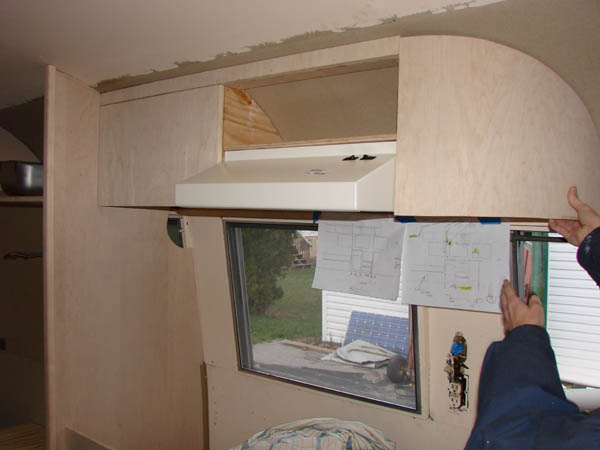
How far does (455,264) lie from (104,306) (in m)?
1.23

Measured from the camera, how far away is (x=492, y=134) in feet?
3.01

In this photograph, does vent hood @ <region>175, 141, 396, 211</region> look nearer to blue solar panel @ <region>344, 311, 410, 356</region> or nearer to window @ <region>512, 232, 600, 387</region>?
window @ <region>512, 232, 600, 387</region>

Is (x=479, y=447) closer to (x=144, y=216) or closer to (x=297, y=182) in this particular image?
(x=297, y=182)

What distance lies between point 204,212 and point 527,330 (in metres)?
1.33

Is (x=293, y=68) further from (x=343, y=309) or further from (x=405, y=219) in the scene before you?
(x=343, y=309)

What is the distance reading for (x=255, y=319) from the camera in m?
1.95

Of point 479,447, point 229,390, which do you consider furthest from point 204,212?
point 479,447

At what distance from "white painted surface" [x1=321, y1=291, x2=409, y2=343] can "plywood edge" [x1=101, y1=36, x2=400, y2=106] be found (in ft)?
2.89

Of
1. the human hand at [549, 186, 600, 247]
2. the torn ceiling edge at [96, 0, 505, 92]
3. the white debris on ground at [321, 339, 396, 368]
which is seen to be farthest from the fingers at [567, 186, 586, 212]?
the white debris on ground at [321, 339, 396, 368]

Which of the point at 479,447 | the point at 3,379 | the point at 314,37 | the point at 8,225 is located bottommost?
the point at 3,379

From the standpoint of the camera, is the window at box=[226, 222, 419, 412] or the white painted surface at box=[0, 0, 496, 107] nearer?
the white painted surface at box=[0, 0, 496, 107]

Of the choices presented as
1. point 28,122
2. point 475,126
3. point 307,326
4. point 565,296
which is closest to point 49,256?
point 28,122

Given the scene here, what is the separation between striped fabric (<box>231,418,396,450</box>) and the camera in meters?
1.43

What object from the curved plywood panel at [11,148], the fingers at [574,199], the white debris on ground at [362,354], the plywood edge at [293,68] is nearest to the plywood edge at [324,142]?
the plywood edge at [293,68]
